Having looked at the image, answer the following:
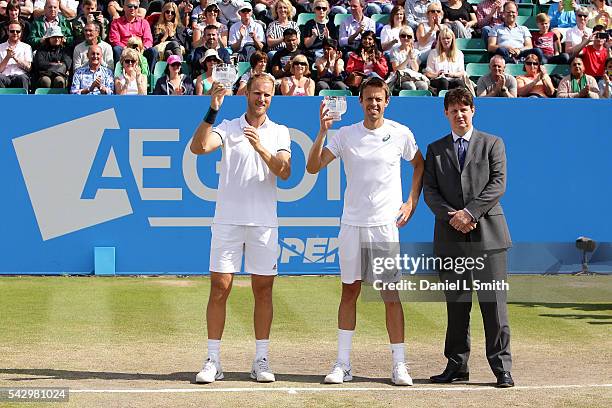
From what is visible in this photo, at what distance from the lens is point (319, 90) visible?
17562 millimetres

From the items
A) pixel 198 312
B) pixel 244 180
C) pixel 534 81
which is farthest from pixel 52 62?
pixel 244 180

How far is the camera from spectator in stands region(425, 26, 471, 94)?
1788 cm

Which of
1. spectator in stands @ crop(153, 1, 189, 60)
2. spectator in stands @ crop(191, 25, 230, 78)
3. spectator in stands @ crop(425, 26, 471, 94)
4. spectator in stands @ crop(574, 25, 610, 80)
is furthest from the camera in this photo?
spectator in stands @ crop(574, 25, 610, 80)

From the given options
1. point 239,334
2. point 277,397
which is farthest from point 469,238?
point 239,334

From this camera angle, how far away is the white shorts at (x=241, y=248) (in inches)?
356

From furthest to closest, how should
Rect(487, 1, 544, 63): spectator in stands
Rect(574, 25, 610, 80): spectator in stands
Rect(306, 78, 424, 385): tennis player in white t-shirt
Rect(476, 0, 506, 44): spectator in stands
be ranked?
Rect(476, 0, 506, 44): spectator in stands, Rect(487, 1, 544, 63): spectator in stands, Rect(574, 25, 610, 80): spectator in stands, Rect(306, 78, 424, 385): tennis player in white t-shirt

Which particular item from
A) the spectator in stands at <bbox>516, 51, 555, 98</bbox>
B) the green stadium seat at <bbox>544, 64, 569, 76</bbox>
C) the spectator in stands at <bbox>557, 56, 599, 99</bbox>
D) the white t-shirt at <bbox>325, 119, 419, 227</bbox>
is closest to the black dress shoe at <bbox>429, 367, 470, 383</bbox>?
the white t-shirt at <bbox>325, 119, 419, 227</bbox>

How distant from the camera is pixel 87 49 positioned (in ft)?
57.8

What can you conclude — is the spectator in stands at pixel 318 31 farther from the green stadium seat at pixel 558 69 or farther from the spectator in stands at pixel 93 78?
the green stadium seat at pixel 558 69

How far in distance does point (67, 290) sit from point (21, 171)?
2.11 meters

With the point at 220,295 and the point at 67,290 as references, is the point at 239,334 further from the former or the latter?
the point at 67,290

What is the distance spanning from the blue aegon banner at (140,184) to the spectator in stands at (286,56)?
1655 millimetres

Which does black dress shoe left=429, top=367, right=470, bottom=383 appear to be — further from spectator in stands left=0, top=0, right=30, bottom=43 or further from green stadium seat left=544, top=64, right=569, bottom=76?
spectator in stands left=0, top=0, right=30, bottom=43

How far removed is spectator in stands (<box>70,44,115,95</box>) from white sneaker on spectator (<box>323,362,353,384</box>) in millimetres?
A: 8643
